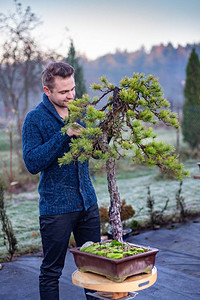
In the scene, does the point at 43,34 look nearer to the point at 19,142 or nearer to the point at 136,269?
the point at 19,142

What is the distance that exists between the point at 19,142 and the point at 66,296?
740 centimetres

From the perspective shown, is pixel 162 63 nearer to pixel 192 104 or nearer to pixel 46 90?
pixel 192 104

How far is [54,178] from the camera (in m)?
2.00

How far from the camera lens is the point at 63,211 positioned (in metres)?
1.96

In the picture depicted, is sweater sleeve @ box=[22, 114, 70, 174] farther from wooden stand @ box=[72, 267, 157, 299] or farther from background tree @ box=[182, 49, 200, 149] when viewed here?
background tree @ box=[182, 49, 200, 149]

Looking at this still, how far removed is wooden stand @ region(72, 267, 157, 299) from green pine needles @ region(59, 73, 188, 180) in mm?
452

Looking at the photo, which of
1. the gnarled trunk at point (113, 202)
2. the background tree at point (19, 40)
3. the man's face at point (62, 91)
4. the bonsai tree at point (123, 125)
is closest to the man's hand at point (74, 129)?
the bonsai tree at point (123, 125)

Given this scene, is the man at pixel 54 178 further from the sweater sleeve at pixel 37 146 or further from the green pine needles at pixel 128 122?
the green pine needles at pixel 128 122

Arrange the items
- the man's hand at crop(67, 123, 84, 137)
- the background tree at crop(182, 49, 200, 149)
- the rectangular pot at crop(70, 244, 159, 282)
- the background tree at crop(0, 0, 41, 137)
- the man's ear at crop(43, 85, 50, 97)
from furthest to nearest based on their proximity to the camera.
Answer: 1. the background tree at crop(182, 49, 200, 149)
2. the background tree at crop(0, 0, 41, 137)
3. the man's ear at crop(43, 85, 50, 97)
4. the man's hand at crop(67, 123, 84, 137)
5. the rectangular pot at crop(70, 244, 159, 282)

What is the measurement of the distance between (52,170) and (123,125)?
47 centimetres

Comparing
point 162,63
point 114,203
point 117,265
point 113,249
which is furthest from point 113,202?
point 162,63

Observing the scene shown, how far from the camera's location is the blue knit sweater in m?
1.92

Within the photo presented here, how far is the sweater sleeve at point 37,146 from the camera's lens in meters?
1.84

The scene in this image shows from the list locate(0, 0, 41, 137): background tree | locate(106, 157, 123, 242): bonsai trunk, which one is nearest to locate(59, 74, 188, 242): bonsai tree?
locate(106, 157, 123, 242): bonsai trunk
